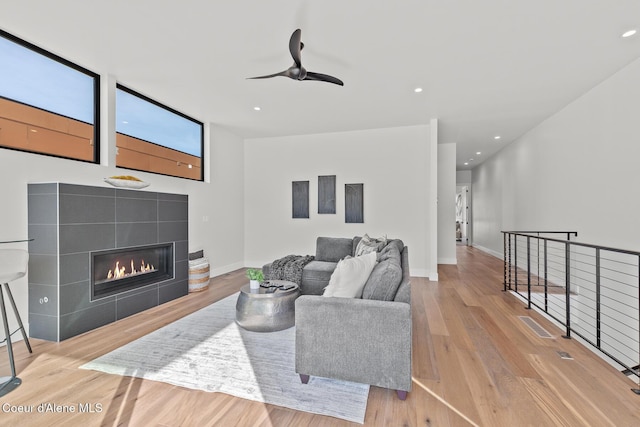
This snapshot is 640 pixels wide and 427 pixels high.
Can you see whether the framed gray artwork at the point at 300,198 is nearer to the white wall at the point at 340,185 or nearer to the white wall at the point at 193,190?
the white wall at the point at 340,185

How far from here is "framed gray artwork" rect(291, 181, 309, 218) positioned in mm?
6277

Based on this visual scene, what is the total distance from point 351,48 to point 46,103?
3.27 meters

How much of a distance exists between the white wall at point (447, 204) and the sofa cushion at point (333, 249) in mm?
3409

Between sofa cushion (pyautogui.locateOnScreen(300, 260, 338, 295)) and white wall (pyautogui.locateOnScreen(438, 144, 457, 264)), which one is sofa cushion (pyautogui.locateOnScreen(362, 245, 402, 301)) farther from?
white wall (pyautogui.locateOnScreen(438, 144, 457, 264))

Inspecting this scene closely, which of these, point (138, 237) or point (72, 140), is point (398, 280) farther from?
point (72, 140)

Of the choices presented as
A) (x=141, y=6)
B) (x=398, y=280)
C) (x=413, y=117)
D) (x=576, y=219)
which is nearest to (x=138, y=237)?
(x=141, y=6)

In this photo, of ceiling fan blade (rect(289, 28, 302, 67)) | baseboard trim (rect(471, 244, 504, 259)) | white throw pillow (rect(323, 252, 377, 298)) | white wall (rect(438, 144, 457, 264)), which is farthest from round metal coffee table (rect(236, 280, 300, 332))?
baseboard trim (rect(471, 244, 504, 259))

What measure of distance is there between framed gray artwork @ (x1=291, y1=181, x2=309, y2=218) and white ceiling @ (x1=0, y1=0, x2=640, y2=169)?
1.92 meters

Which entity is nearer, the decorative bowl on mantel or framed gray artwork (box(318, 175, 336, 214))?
the decorative bowl on mantel

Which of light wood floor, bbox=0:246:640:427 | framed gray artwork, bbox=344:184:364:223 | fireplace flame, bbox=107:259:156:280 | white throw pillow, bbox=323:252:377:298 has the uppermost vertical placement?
framed gray artwork, bbox=344:184:364:223

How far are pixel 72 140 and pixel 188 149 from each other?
1932 mm

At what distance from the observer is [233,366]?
2307 mm

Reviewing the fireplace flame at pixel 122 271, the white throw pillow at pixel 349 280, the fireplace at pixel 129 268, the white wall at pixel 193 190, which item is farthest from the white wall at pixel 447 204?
the fireplace flame at pixel 122 271

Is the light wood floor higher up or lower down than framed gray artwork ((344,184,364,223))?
lower down
